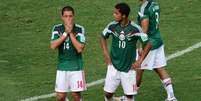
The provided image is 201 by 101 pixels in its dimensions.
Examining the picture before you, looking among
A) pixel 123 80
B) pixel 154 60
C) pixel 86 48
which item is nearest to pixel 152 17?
pixel 154 60

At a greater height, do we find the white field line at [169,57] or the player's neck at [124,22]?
the player's neck at [124,22]

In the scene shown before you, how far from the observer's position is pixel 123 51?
1181 cm

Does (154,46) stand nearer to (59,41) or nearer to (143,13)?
(143,13)

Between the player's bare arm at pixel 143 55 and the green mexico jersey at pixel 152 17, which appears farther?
the green mexico jersey at pixel 152 17

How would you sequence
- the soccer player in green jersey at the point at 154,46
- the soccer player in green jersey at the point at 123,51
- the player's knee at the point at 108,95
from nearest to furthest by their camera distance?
the soccer player in green jersey at the point at 123,51
the player's knee at the point at 108,95
the soccer player in green jersey at the point at 154,46

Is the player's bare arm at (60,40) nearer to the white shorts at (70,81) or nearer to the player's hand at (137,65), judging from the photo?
the white shorts at (70,81)

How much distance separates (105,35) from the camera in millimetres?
Answer: 11938

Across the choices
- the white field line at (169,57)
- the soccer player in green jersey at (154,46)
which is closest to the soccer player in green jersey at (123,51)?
the soccer player in green jersey at (154,46)

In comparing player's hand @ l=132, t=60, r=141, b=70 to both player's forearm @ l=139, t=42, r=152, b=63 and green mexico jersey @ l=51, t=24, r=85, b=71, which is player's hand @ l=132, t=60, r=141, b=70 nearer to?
player's forearm @ l=139, t=42, r=152, b=63

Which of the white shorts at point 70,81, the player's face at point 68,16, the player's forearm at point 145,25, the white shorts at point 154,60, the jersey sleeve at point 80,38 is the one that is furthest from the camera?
the white shorts at point 154,60

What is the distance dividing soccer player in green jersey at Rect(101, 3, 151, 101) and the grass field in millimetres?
1414

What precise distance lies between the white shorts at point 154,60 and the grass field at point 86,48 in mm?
700

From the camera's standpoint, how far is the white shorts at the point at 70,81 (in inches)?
458

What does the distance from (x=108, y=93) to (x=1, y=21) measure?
810 cm
